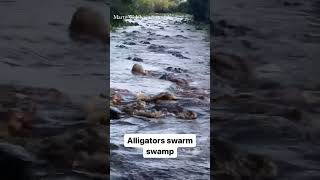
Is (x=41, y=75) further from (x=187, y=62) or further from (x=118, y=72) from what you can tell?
(x=187, y=62)

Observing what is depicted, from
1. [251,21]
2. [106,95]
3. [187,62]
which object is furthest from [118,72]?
[251,21]

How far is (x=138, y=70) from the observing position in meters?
3.55

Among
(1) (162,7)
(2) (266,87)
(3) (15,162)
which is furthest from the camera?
(1) (162,7)

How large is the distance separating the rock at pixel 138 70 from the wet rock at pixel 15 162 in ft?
2.98

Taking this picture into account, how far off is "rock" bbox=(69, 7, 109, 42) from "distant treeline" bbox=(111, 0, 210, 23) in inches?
4.3

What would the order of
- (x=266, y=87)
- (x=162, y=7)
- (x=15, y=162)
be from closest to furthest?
(x=15, y=162)
(x=266, y=87)
(x=162, y=7)

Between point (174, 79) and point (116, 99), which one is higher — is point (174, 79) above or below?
above

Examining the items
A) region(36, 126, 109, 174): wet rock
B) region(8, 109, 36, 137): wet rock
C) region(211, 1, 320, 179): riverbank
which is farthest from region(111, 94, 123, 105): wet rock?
region(211, 1, 320, 179): riverbank

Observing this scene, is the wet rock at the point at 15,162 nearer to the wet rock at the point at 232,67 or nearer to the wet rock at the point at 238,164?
the wet rock at the point at 238,164

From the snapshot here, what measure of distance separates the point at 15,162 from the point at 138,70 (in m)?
1.05

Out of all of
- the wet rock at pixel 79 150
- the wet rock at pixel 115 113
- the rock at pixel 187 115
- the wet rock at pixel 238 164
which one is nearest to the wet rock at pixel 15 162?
the wet rock at pixel 79 150

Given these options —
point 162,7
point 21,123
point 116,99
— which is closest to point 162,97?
point 116,99

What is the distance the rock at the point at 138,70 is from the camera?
11.6 ft

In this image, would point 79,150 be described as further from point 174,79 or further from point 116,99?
point 174,79
